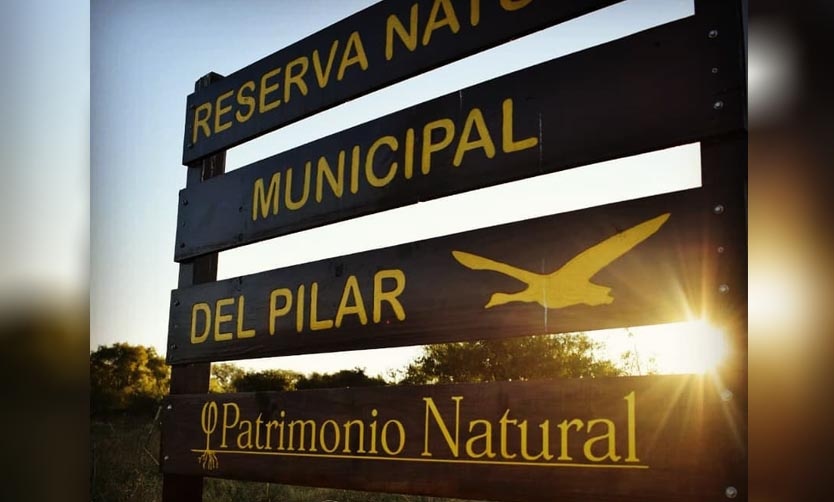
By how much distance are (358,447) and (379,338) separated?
0.35m

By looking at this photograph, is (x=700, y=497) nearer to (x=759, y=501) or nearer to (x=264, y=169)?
(x=759, y=501)

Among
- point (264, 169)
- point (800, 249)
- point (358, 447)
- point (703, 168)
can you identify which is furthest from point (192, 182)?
point (800, 249)

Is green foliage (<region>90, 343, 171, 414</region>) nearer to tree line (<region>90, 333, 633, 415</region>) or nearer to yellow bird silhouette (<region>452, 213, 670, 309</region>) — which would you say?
tree line (<region>90, 333, 633, 415</region>)

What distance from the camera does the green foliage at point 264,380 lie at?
5227 millimetres

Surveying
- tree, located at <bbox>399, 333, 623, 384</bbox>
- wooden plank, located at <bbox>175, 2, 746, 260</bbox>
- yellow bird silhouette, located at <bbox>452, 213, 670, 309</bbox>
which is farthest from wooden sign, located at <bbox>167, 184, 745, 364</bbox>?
tree, located at <bbox>399, 333, 623, 384</bbox>

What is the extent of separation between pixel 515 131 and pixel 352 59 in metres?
0.86

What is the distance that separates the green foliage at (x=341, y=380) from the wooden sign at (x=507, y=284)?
3.59 ft

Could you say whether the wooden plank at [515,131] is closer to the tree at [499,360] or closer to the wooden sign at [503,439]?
the wooden sign at [503,439]

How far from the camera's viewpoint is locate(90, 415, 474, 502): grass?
15.6 ft

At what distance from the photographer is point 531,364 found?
4.59m

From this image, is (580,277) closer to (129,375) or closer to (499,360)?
(499,360)

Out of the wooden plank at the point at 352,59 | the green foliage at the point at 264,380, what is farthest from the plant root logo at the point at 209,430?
the green foliage at the point at 264,380

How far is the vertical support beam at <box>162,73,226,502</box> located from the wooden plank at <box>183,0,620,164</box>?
6cm

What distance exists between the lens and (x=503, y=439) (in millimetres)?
1970
